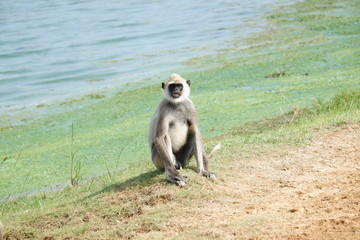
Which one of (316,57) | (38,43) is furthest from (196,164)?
(38,43)

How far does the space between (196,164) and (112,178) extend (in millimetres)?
1256

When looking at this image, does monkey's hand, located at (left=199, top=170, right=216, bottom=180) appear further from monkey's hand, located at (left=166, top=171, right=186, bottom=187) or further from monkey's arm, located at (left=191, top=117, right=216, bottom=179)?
monkey's hand, located at (left=166, top=171, right=186, bottom=187)

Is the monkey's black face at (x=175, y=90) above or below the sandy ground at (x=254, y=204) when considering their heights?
above

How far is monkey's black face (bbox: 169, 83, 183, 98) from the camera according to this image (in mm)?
7461

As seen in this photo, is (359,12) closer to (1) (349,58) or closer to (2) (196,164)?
(1) (349,58)

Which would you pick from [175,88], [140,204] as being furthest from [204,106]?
[140,204]

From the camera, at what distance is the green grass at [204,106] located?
10.9 metres

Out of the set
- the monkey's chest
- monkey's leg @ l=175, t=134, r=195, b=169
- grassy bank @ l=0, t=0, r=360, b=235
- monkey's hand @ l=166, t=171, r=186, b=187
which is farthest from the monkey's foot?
the monkey's chest

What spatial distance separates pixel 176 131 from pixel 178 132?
29 mm

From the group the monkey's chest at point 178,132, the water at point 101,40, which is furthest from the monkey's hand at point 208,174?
the water at point 101,40

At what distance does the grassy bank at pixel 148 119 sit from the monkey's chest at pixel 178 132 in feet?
1.57

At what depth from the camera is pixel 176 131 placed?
24.7 feet

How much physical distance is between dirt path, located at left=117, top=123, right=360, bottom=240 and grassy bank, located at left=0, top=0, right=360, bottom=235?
0.31 m

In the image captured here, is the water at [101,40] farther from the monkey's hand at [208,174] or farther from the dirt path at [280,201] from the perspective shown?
the monkey's hand at [208,174]
